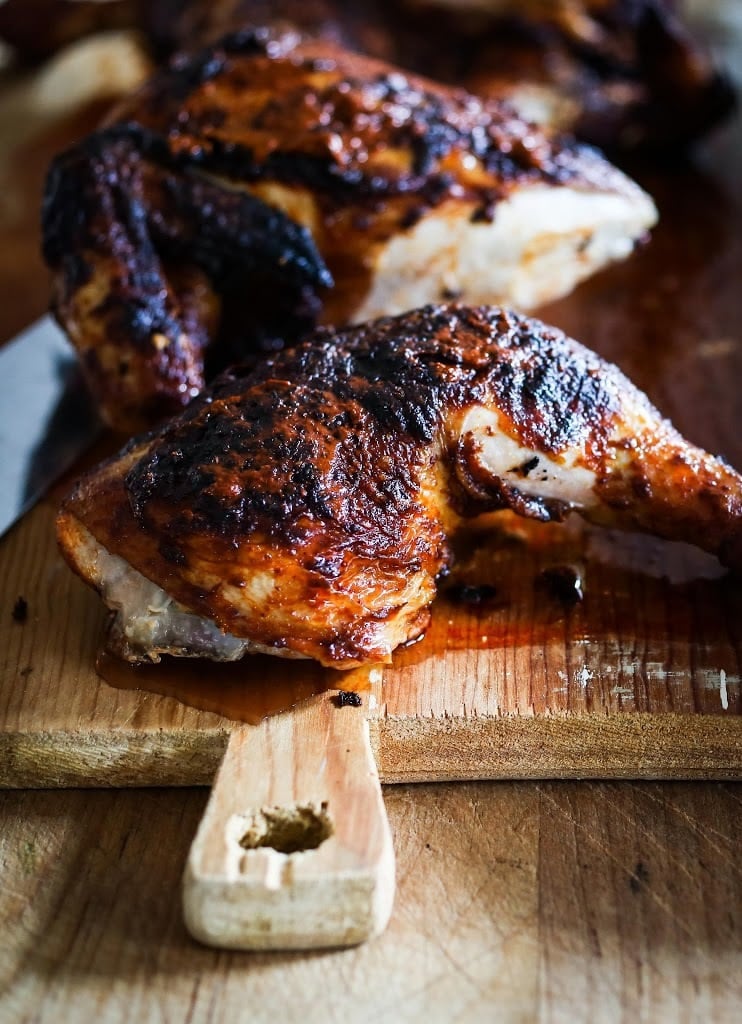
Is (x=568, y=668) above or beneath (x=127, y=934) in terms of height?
beneath

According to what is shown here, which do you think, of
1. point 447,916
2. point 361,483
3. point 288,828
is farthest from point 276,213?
point 447,916

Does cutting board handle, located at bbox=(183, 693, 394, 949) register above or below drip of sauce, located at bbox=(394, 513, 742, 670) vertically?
above

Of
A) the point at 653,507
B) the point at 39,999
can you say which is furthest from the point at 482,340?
the point at 39,999

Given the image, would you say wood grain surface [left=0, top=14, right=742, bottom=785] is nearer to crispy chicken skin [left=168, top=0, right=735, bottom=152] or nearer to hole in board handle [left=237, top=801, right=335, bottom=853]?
hole in board handle [left=237, top=801, right=335, bottom=853]

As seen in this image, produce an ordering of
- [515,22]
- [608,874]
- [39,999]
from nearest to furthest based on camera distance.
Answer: [39,999] → [608,874] → [515,22]

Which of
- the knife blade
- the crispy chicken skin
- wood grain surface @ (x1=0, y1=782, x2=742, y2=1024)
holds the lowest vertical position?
the crispy chicken skin

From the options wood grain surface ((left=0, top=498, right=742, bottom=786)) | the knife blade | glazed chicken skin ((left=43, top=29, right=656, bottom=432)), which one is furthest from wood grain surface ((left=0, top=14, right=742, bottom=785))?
glazed chicken skin ((left=43, top=29, right=656, bottom=432))

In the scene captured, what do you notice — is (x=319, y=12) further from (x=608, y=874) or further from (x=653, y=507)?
(x=608, y=874)
